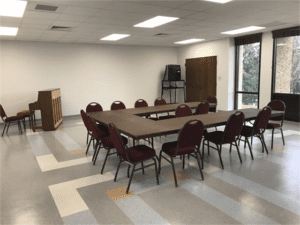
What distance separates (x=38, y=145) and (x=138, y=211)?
363cm

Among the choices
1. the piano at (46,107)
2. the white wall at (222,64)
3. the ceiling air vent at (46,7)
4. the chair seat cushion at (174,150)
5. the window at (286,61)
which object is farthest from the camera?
the white wall at (222,64)

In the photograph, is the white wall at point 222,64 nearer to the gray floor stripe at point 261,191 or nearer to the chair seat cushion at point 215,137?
the chair seat cushion at point 215,137

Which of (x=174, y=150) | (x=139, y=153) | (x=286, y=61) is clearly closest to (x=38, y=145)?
(x=139, y=153)

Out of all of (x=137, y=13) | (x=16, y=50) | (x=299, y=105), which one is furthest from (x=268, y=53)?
(x=16, y=50)

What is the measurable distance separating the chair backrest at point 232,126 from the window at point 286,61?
4.47m

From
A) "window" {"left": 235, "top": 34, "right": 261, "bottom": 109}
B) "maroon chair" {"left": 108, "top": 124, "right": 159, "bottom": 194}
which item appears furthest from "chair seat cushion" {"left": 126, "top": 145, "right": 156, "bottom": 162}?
"window" {"left": 235, "top": 34, "right": 261, "bottom": 109}

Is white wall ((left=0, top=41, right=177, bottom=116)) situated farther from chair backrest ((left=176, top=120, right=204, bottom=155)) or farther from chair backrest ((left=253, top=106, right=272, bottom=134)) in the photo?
chair backrest ((left=176, top=120, right=204, bottom=155))

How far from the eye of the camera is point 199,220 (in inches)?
93.7

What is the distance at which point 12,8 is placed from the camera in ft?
13.9

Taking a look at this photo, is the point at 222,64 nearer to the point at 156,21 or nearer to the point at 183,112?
the point at 156,21

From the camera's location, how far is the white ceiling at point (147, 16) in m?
4.27

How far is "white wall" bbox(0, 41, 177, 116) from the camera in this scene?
312 inches

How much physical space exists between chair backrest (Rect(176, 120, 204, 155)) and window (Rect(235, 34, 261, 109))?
5.72 m

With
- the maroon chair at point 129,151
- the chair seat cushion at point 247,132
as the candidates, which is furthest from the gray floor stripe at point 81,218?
the chair seat cushion at point 247,132
